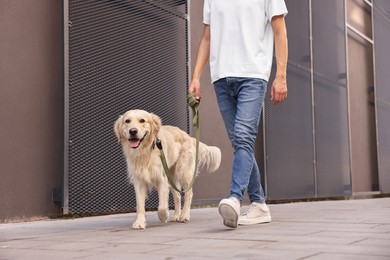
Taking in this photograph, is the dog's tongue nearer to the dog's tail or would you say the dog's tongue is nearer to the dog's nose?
the dog's nose

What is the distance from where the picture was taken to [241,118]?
4.32m

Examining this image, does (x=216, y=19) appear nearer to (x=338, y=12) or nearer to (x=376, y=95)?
(x=338, y=12)

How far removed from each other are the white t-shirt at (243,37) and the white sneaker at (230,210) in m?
0.95

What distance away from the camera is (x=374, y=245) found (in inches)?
126

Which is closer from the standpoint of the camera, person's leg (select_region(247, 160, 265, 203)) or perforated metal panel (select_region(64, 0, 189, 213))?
person's leg (select_region(247, 160, 265, 203))

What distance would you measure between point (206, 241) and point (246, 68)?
4.77 feet

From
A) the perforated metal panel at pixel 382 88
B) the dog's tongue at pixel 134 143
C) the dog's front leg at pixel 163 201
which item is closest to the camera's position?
the dog's tongue at pixel 134 143

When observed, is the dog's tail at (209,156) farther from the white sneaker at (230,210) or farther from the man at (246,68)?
the white sneaker at (230,210)

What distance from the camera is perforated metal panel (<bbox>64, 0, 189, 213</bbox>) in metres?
5.99

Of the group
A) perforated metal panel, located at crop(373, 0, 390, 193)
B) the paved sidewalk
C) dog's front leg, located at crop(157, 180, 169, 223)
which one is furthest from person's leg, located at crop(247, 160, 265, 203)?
perforated metal panel, located at crop(373, 0, 390, 193)

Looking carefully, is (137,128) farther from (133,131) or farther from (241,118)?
(241,118)

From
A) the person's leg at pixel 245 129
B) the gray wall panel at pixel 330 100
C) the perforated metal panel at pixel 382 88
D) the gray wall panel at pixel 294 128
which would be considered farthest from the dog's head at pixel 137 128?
the perforated metal panel at pixel 382 88

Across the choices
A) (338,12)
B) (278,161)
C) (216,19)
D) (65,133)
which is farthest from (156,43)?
(338,12)

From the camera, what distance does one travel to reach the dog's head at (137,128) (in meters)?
4.87
